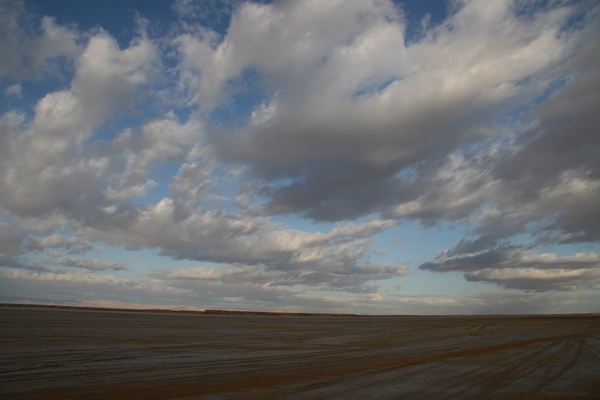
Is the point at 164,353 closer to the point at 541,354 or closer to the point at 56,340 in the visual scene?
the point at 56,340

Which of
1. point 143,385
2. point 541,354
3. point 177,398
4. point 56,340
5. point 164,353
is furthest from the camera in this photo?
point 56,340

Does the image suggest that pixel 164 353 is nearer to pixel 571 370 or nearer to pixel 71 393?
pixel 71 393

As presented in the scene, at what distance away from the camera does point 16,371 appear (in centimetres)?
1123

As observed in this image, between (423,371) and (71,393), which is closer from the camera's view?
(71,393)

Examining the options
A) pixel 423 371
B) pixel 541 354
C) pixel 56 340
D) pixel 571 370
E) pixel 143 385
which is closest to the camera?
pixel 143 385

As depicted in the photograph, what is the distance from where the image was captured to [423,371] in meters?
12.8

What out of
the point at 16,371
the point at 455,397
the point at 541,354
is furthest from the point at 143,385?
the point at 541,354

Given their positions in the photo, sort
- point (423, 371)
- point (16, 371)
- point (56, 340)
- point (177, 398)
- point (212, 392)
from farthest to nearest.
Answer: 1. point (56, 340)
2. point (423, 371)
3. point (16, 371)
4. point (212, 392)
5. point (177, 398)

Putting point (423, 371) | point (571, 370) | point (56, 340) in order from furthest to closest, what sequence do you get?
point (56, 340), point (571, 370), point (423, 371)

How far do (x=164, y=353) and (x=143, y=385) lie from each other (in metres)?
6.66

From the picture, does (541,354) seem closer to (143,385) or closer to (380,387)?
(380,387)

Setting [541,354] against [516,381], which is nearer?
[516,381]

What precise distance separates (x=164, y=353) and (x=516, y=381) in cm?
1265

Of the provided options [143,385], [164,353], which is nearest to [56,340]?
[164,353]
